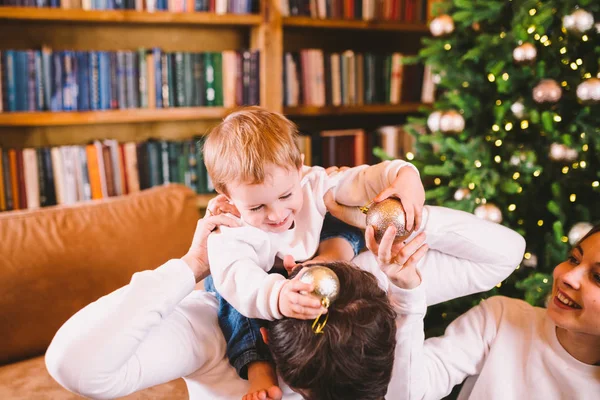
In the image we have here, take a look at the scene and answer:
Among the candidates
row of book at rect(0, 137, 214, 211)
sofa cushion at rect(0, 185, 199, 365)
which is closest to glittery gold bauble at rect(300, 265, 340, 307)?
sofa cushion at rect(0, 185, 199, 365)

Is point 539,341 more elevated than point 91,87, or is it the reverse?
point 91,87

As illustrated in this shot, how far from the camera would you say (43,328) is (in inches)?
68.0

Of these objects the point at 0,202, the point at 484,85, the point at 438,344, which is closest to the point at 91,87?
the point at 0,202

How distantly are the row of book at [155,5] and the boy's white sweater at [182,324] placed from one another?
174 cm

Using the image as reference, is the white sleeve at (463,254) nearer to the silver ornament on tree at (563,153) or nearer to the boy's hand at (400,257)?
the boy's hand at (400,257)

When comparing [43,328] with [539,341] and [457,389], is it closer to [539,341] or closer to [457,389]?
[457,389]

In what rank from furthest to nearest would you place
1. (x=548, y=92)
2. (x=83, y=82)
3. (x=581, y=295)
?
(x=83, y=82) < (x=548, y=92) < (x=581, y=295)

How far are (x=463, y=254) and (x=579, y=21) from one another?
3.20 feet

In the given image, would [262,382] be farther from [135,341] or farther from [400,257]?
[400,257]

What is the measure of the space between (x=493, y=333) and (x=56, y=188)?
6.86 feet

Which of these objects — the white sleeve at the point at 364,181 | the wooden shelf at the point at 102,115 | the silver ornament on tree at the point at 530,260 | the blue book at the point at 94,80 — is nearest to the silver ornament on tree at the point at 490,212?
the silver ornament on tree at the point at 530,260

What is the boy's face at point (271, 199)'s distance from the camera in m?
1.12

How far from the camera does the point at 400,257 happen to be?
104 centimetres

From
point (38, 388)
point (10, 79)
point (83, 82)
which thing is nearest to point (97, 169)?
point (83, 82)
